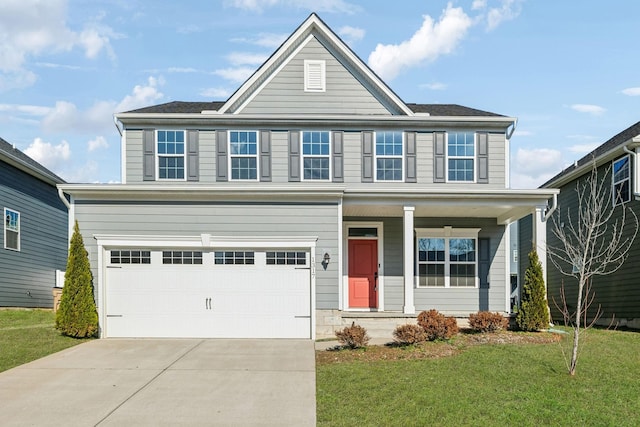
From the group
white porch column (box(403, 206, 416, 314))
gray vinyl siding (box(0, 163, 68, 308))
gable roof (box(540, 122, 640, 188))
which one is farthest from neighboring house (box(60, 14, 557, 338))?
gray vinyl siding (box(0, 163, 68, 308))

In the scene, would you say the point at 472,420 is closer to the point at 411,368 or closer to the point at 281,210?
the point at 411,368

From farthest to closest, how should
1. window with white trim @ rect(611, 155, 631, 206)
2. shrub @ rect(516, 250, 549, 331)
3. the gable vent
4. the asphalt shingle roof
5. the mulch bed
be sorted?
the asphalt shingle roof
the gable vent
window with white trim @ rect(611, 155, 631, 206)
shrub @ rect(516, 250, 549, 331)
the mulch bed

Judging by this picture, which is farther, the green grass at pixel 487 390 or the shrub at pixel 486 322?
the shrub at pixel 486 322

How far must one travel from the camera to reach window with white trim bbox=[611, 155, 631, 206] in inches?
659

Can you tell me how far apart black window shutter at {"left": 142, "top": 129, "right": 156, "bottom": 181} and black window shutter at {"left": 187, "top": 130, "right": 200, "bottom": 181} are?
0.97 meters

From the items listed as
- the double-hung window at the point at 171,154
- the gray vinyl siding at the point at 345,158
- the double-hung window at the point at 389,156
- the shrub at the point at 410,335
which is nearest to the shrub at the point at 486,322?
the shrub at the point at 410,335

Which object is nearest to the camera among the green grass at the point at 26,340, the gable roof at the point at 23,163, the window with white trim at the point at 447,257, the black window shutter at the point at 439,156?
the green grass at the point at 26,340

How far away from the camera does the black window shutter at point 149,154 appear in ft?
54.7

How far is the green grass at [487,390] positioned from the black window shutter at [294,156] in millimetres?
7208

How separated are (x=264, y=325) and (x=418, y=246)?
575 centimetres

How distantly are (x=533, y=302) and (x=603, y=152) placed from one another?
7.65 metres

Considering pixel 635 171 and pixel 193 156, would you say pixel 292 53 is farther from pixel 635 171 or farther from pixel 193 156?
pixel 635 171

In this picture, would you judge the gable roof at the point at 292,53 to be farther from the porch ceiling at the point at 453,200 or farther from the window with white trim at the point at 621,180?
the window with white trim at the point at 621,180

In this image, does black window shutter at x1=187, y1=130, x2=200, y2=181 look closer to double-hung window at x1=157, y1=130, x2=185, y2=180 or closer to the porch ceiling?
double-hung window at x1=157, y1=130, x2=185, y2=180
